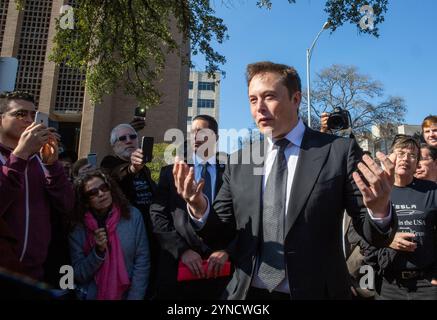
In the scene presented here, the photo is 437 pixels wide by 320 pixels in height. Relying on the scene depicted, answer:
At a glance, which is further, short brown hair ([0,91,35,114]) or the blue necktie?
the blue necktie

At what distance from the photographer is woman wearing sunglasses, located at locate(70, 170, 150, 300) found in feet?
9.80

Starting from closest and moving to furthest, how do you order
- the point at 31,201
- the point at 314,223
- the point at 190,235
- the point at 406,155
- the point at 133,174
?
the point at 314,223, the point at 190,235, the point at 31,201, the point at 406,155, the point at 133,174

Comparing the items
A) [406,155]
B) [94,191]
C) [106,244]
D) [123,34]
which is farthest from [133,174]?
[123,34]

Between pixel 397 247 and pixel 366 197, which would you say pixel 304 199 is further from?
pixel 397 247

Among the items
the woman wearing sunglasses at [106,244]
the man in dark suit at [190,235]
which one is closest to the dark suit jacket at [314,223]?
the man in dark suit at [190,235]

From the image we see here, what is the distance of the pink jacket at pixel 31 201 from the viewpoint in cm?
253

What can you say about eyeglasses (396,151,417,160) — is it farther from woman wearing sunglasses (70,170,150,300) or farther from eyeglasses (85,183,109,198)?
eyeglasses (85,183,109,198)

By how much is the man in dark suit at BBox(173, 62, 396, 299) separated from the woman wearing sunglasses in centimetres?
131

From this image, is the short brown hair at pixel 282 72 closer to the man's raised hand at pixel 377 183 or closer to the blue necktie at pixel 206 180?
the man's raised hand at pixel 377 183

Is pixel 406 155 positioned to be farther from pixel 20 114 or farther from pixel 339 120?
pixel 20 114

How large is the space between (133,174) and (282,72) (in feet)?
6.73

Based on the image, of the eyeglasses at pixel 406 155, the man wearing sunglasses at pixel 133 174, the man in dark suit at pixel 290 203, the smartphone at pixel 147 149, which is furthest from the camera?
the man wearing sunglasses at pixel 133 174

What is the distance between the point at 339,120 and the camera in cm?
320

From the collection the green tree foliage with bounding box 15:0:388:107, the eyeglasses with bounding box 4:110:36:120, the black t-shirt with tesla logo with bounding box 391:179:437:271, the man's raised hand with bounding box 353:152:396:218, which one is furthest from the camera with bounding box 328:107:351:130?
the green tree foliage with bounding box 15:0:388:107
